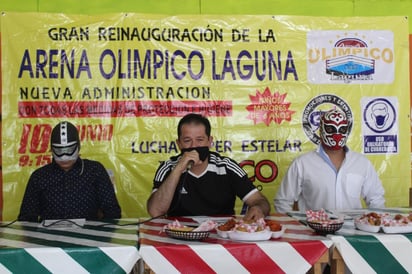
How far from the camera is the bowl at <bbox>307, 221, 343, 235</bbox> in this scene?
7.20ft

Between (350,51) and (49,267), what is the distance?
9.52 feet

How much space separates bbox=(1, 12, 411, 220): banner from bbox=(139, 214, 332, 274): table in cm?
183

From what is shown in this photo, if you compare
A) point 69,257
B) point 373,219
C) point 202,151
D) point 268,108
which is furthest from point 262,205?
point 268,108

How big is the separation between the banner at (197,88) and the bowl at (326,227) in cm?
178

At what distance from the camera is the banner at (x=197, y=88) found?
379cm

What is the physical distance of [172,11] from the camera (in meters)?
3.92

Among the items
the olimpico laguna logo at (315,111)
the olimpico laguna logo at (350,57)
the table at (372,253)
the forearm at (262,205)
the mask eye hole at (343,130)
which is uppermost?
the olimpico laguna logo at (350,57)

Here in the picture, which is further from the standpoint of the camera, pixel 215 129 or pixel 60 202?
pixel 215 129

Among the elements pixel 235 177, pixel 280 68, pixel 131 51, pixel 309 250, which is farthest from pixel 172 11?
pixel 309 250

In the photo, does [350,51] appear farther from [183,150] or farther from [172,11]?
[183,150]

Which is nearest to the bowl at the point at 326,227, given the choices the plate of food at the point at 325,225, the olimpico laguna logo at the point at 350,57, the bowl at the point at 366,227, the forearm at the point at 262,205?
the plate of food at the point at 325,225

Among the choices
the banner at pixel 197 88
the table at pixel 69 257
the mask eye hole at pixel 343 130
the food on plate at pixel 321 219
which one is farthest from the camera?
the banner at pixel 197 88

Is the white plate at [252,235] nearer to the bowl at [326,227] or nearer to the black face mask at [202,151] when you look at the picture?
the bowl at [326,227]

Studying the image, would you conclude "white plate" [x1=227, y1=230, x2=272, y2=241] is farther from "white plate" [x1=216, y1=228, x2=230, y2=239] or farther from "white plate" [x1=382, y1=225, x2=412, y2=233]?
"white plate" [x1=382, y1=225, x2=412, y2=233]
